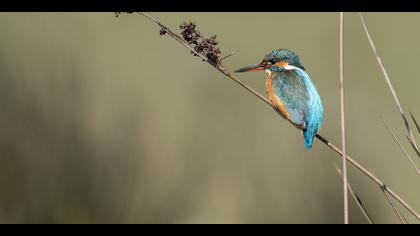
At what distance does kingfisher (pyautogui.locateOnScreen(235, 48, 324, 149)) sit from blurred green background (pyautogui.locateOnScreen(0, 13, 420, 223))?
0.80m

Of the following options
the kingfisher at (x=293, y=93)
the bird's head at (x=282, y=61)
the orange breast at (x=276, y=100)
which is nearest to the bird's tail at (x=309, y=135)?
the kingfisher at (x=293, y=93)

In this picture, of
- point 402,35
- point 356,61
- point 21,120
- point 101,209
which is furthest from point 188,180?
point 402,35

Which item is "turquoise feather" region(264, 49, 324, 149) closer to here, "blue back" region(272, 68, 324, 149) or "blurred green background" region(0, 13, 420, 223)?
"blue back" region(272, 68, 324, 149)

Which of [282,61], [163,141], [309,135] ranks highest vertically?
[282,61]

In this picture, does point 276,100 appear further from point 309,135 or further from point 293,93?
point 309,135

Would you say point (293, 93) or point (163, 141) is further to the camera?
point (163, 141)

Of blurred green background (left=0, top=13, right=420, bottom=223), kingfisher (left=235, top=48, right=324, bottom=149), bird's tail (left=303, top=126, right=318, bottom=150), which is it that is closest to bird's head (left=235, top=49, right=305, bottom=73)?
kingfisher (left=235, top=48, right=324, bottom=149)

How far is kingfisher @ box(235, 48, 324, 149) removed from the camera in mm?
3320

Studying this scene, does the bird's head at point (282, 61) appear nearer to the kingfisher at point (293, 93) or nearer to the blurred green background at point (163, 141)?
the kingfisher at point (293, 93)

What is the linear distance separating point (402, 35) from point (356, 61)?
68 centimetres

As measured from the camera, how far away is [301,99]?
3.38 metres

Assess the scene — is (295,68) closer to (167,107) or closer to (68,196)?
(68,196)

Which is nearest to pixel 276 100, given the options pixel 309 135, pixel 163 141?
pixel 309 135

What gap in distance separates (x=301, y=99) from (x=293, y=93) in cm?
5
